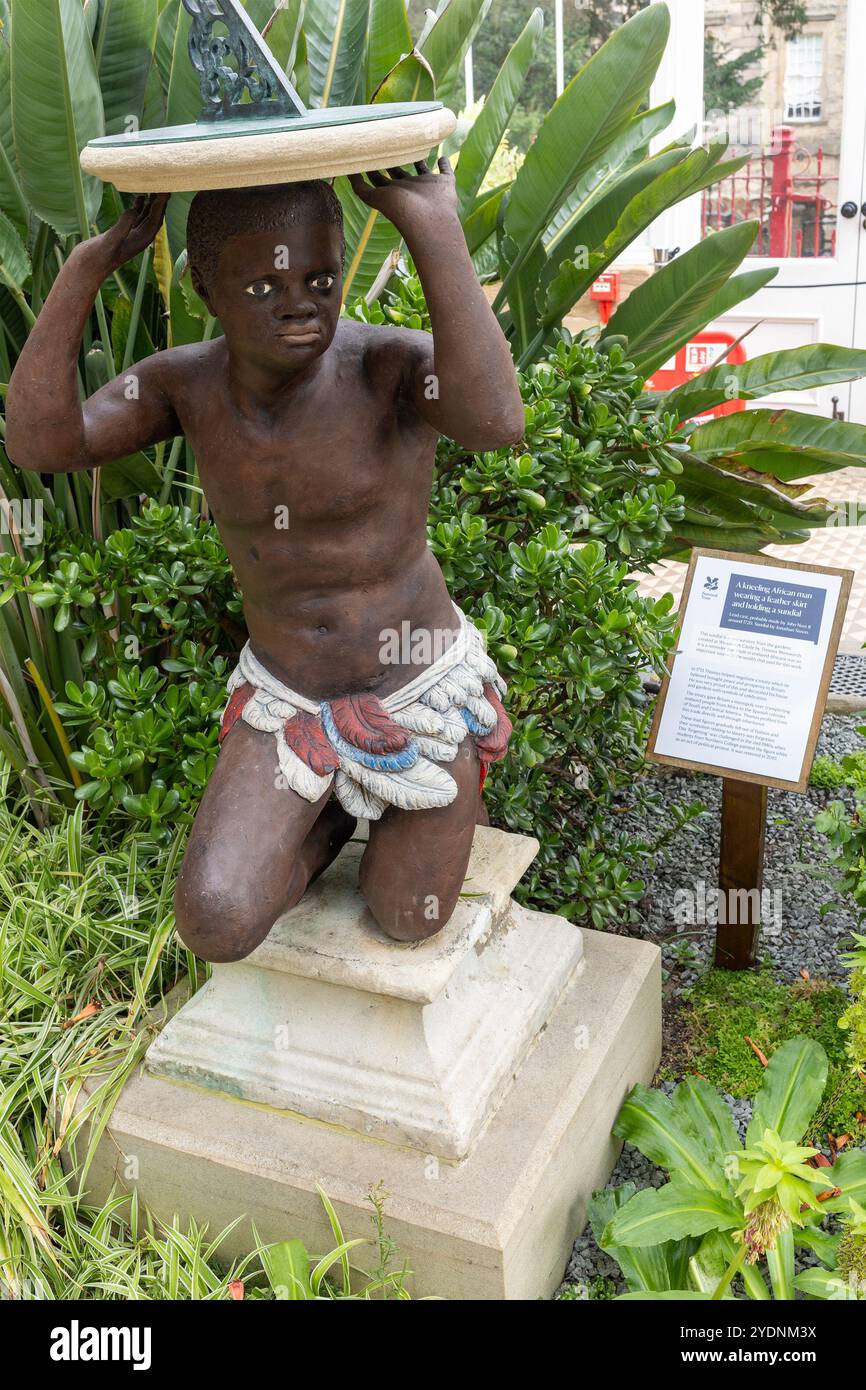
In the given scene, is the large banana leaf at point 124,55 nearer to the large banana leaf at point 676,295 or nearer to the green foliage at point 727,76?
the large banana leaf at point 676,295

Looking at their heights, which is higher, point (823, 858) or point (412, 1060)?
point (412, 1060)

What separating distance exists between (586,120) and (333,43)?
61 cm

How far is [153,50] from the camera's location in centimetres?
286

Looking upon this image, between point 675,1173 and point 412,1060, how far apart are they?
1.69ft

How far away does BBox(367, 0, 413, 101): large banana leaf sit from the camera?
9.34 ft

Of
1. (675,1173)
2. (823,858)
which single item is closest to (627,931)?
(823,858)

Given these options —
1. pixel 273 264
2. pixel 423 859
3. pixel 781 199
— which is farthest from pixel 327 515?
pixel 781 199

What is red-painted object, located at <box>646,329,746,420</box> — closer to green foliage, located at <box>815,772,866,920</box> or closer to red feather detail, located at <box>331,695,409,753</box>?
green foliage, located at <box>815,772,866,920</box>

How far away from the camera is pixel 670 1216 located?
2111 mm

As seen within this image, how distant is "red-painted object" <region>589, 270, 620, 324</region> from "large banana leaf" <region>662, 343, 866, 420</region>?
3.10 metres

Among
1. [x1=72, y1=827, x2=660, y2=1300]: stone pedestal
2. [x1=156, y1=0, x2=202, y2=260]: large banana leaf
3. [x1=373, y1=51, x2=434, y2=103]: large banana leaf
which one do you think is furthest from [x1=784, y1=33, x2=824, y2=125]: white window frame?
[x1=72, y1=827, x2=660, y2=1300]: stone pedestal

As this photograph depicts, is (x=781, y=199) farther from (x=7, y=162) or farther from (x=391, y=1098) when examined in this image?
(x=391, y=1098)

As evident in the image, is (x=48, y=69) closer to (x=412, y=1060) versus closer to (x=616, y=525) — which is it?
(x=616, y=525)

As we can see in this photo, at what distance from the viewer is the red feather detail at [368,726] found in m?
2.08
